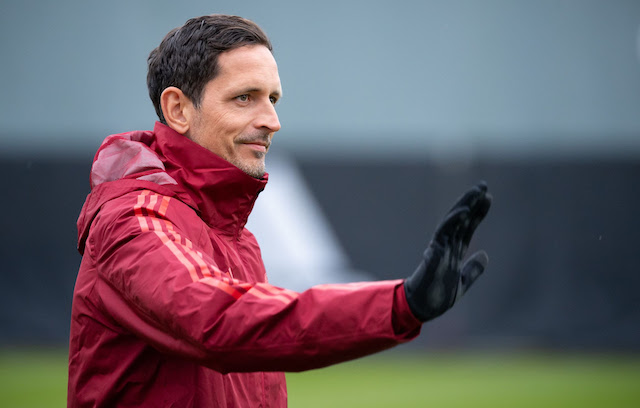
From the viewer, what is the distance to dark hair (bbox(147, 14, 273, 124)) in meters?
1.79

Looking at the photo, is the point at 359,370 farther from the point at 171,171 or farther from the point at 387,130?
the point at 171,171

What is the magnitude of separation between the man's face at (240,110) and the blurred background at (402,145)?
603cm

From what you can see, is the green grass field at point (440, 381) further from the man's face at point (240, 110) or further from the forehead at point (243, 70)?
the forehead at point (243, 70)

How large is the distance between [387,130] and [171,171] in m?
8.39

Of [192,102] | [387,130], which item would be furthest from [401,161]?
[192,102]

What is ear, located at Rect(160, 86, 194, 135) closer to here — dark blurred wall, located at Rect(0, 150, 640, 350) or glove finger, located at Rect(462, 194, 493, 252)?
glove finger, located at Rect(462, 194, 493, 252)

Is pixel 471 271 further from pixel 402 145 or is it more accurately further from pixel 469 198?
pixel 402 145

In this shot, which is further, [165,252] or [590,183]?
[590,183]

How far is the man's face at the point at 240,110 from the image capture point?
1778 mm

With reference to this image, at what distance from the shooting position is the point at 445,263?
49.7 inches

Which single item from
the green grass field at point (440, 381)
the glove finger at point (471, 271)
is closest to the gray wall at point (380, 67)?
the green grass field at point (440, 381)

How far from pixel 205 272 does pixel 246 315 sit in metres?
0.13

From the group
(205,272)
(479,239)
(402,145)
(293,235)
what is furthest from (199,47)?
(402,145)

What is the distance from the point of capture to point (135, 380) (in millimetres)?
1539
